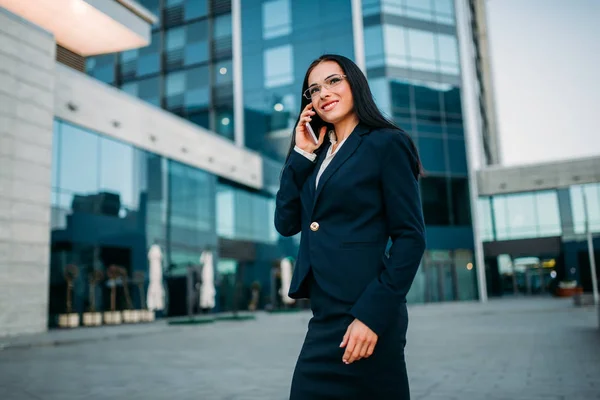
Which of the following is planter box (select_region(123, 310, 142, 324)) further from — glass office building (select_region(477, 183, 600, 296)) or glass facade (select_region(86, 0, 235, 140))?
glass office building (select_region(477, 183, 600, 296))

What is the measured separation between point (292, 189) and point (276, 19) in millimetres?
35464

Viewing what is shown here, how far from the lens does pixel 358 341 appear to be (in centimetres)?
179

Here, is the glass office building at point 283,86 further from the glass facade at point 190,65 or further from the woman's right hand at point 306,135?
the woman's right hand at point 306,135

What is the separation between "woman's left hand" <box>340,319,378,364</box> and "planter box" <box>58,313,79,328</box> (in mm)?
17876

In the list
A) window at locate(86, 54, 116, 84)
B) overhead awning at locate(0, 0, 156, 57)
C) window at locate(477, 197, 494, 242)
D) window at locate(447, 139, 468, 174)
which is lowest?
overhead awning at locate(0, 0, 156, 57)

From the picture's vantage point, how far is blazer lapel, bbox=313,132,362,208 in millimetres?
2025

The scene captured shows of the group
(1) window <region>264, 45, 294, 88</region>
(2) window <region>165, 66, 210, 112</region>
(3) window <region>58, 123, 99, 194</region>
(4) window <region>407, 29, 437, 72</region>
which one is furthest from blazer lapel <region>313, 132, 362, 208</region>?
(2) window <region>165, 66, 210, 112</region>

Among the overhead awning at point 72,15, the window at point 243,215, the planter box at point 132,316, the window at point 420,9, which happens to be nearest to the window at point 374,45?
the window at point 420,9

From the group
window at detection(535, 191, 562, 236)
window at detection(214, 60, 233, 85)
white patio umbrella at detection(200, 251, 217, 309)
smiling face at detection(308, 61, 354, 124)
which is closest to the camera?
smiling face at detection(308, 61, 354, 124)

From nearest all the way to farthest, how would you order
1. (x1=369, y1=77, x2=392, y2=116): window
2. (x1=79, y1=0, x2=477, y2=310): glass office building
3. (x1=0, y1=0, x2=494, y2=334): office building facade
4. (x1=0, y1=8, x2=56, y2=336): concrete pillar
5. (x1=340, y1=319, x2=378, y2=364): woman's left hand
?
(x1=340, y1=319, x2=378, y2=364): woman's left hand
(x1=0, y1=8, x2=56, y2=336): concrete pillar
(x1=0, y1=0, x2=494, y2=334): office building facade
(x1=79, y1=0, x2=477, y2=310): glass office building
(x1=369, y1=77, x2=392, y2=116): window

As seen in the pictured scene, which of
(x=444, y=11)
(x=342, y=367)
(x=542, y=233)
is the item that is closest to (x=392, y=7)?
(x=444, y=11)

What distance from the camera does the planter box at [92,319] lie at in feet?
61.7

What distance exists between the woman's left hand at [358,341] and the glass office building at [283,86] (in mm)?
25479

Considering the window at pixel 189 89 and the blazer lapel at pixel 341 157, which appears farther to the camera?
the window at pixel 189 89
